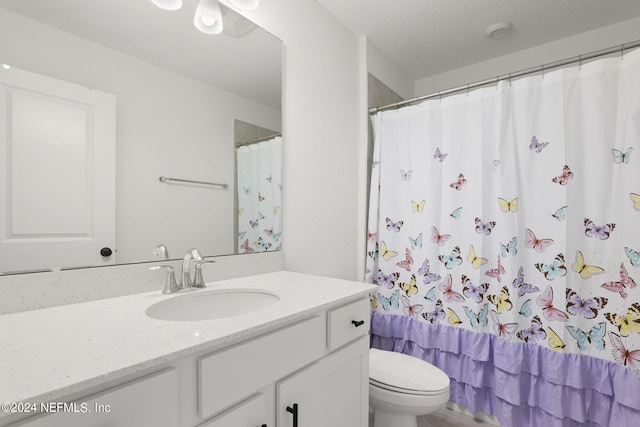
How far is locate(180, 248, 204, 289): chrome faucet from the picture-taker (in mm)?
1096

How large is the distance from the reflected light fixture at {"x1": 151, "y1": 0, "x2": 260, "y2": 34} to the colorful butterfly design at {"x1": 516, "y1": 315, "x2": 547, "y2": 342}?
1970 millimetres

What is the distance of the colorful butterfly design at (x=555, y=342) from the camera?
143cm

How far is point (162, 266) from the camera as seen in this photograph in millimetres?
1048

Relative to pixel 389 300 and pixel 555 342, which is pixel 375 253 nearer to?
pixel 389 300

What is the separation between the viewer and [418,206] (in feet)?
6.08

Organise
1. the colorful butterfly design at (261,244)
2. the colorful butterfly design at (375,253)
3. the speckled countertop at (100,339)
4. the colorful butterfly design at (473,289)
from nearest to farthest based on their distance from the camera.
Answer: the speckled countertop at (100,339) → the colorful butterfly design at (261,244) → the colorful butterfly design at (473,289) → the colorful butterfly design at (375,253)

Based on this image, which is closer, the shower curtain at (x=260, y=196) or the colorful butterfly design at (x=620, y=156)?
the colorful butterfly design at (x=620, y=156)

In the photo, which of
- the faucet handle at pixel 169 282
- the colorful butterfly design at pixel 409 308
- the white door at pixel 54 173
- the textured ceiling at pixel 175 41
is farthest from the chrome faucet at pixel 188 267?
the colorful butterfly design at pixel 409 308

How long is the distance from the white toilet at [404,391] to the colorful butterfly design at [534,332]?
0.49 meters

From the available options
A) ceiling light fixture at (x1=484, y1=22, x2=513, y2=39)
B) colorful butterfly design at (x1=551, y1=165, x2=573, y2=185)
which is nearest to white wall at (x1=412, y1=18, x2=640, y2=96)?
ceiling light fixture at (x1=484, y1=22, x2=513, y2=39)

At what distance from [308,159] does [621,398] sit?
68.9 inches

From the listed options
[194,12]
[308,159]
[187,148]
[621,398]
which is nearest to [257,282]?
[187,148]

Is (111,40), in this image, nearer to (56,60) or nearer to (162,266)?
(56,60)

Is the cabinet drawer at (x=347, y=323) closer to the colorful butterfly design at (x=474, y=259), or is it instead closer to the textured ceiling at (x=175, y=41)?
the colorful butterfly design at (x=474, y=259)
